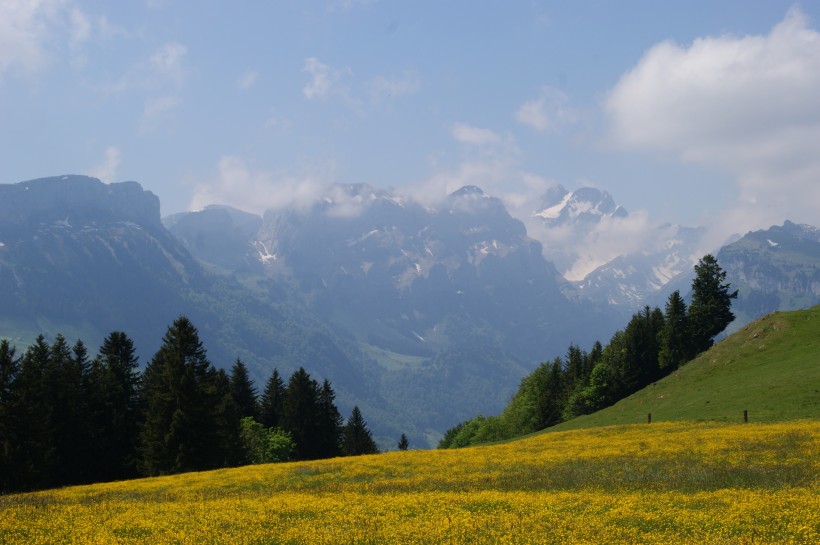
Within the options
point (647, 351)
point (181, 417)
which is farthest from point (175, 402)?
Answer: point (647, 351)

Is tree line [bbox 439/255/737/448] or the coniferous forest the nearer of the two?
the coniferous forest

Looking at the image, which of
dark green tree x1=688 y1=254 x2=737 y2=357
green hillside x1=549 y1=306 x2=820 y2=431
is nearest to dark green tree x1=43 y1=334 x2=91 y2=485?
green hillside x1=549 y1=306 x2=820 y2=431

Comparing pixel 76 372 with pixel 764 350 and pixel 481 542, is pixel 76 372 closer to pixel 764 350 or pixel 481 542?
pixel 481 542

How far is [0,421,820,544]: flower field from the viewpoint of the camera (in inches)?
743

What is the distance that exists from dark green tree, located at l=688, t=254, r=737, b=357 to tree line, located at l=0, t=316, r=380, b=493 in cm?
7585

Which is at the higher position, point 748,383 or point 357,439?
point 748,383

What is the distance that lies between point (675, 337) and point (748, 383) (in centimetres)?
4199

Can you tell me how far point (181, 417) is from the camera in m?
58.9

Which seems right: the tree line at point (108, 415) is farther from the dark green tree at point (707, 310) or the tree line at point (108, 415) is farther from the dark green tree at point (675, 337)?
the dark green tree at point (707, 310)

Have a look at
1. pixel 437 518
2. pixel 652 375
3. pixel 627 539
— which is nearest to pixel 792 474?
pixel 627 539

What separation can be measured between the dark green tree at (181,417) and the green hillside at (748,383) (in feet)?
138

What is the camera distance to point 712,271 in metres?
109

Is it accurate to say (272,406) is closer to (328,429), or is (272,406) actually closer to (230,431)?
(328,429)

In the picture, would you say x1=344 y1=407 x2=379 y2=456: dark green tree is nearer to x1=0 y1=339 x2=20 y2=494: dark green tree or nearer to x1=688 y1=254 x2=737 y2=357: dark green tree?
x1=688 y1=254 x2=737 y2=357: dark green tree
